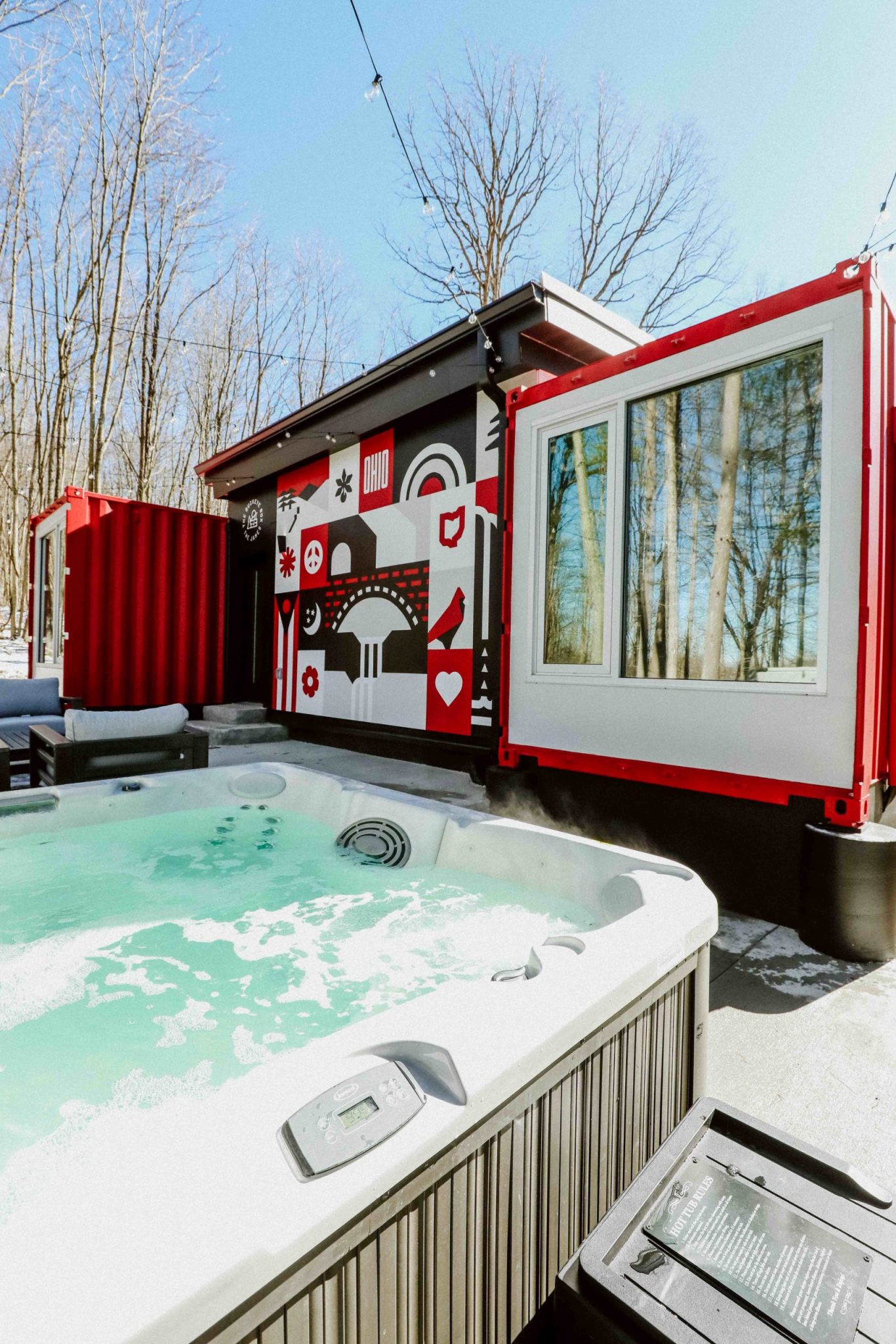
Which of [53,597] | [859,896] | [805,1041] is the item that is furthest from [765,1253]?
[53,597]

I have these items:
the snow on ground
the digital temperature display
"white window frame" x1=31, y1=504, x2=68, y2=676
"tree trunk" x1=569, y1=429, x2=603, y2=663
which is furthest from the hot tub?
the snow on ground

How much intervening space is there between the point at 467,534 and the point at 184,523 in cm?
325

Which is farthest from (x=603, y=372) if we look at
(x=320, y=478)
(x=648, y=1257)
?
(x=320, y=478)

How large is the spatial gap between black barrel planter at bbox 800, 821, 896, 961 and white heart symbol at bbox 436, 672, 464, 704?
2545mm

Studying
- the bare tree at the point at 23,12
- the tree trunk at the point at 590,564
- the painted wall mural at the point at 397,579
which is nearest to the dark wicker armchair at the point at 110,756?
the painted wall mural at the point at 397,579

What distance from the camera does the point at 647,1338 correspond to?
26.4 inches

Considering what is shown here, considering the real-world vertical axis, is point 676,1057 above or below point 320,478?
below

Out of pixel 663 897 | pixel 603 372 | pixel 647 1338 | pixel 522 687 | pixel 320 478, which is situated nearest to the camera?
pixel 647 1338

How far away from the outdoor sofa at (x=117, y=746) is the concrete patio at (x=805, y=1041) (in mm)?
2321

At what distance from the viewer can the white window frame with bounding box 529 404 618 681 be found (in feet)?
9.27

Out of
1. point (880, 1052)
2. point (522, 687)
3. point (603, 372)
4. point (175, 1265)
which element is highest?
point (603, 372)

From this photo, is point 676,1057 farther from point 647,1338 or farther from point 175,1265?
point 175,1265

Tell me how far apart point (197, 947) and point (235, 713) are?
419cm

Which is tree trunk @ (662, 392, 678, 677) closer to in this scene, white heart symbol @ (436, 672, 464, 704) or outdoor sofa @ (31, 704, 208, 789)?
white heart symbol @ (436, 672, 464, 704)
